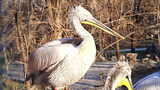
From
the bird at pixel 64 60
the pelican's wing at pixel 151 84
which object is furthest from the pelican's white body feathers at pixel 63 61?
the pelican's wing at pixel 151 84

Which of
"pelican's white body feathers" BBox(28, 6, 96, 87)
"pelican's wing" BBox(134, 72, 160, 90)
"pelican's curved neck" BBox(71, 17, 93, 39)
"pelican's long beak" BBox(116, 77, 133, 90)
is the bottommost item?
"pelican's wing" BBox(134, 72, 160, 90)

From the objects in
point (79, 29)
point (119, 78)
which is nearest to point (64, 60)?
point (79, 29)

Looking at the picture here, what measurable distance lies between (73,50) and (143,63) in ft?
12.9

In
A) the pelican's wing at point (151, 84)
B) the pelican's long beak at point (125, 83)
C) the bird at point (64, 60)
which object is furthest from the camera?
the pelican's wing at point (151, 84)

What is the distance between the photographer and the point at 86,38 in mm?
2320

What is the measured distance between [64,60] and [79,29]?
0.28 metres

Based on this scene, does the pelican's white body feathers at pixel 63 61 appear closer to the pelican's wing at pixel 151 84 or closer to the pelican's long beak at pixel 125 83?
the pelican's long beak at pixel 125 83

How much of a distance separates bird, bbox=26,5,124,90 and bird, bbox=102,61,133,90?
0.58 feet

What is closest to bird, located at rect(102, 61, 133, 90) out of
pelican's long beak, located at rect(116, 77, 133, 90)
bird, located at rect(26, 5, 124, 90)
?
pelican's long beak, located at rect(116, 77, 133, 90)

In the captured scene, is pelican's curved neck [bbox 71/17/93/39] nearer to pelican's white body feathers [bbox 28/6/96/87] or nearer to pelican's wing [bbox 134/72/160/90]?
pelican's white body feathers [bbox 28/6/96/87]

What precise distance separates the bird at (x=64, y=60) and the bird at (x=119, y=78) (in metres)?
0.18

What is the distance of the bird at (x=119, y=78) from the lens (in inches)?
90.0

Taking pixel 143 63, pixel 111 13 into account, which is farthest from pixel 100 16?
pixel 143 63

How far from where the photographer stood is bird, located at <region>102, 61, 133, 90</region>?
7.50 feet
